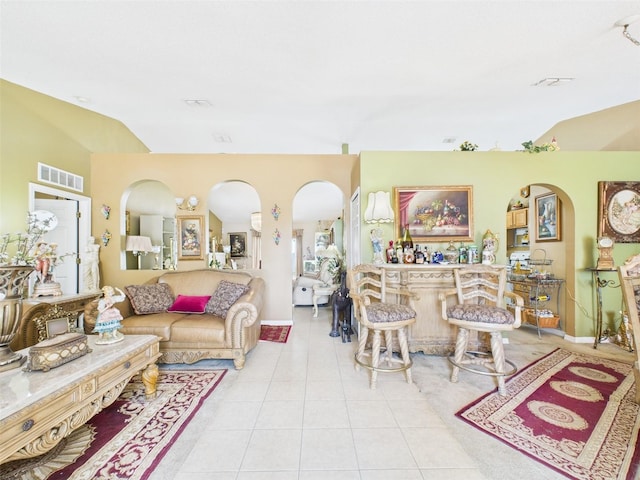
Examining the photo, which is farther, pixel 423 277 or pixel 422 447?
pixel 423 277

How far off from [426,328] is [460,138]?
3.60m

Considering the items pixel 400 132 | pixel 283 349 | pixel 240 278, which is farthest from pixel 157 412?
pixel 400 132

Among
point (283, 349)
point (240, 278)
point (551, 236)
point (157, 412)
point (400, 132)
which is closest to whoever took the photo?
point (157, 412)

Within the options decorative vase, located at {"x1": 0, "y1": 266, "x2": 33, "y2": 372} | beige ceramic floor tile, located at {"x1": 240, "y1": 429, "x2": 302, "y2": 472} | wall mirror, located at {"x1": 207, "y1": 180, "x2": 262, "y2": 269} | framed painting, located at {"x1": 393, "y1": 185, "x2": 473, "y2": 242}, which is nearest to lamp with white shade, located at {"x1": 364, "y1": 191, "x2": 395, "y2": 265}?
framed painting, located at {"x1": 393, "y1": 185, "x2": 473, "y2": 242}

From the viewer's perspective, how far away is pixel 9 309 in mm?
1744

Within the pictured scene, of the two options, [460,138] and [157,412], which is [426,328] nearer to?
[157,412]

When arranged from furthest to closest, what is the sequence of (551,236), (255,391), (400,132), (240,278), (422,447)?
(400,132) < (551,236) < (240,278) < (255,391) < (422,447)

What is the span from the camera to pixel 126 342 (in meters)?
2.25

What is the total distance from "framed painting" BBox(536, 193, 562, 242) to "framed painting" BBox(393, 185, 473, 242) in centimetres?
170

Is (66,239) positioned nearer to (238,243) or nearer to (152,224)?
(152,224)

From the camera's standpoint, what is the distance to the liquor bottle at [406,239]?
11.8 ft

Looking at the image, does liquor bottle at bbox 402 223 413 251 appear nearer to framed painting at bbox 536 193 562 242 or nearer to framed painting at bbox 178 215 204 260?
framed painting at bbox 536 193 562 242

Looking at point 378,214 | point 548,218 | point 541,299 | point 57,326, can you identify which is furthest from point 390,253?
point 57,326

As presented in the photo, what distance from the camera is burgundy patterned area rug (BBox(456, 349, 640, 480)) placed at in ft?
5.65
